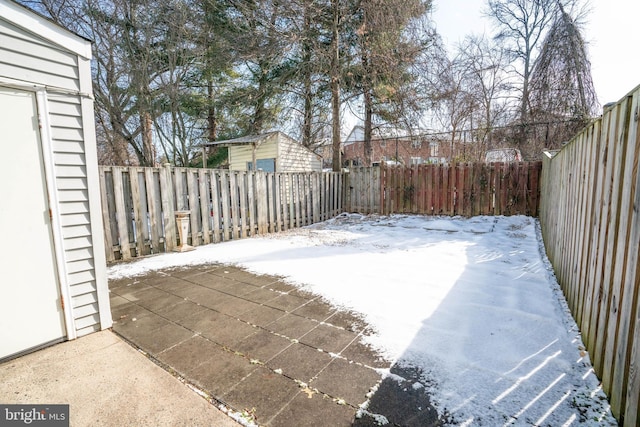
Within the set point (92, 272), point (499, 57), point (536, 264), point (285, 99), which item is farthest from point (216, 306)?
point (499, 57)

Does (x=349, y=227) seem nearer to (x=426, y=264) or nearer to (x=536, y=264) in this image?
(x=426, y=264)

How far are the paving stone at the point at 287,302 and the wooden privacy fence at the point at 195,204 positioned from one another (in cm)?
296

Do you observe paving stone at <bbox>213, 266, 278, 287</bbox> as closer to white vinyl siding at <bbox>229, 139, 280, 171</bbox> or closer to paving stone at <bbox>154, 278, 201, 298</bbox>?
paving stone at <bbox>154, 278, 201, 298</bbox>

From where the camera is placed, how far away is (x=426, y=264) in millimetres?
4289

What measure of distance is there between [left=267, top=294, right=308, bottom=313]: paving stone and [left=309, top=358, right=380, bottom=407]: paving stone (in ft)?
3.24

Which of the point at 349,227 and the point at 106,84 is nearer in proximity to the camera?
the point at 349,227

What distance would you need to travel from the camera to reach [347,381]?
1.83 metres

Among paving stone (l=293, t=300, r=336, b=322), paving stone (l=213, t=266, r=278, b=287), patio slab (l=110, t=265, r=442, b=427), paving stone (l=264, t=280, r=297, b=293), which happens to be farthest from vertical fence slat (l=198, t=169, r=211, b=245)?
paving stone (l=293, t=300, r=336, b=322)

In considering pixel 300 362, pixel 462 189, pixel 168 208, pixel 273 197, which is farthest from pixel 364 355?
pixel 462 189

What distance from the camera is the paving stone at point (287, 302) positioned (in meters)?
2.94

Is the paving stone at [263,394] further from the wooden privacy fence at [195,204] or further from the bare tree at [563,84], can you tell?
the bare tree at [563,84]

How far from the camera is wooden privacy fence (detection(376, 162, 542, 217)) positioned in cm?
753

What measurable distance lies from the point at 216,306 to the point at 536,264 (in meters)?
4.10

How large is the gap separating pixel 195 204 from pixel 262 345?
3857mm
